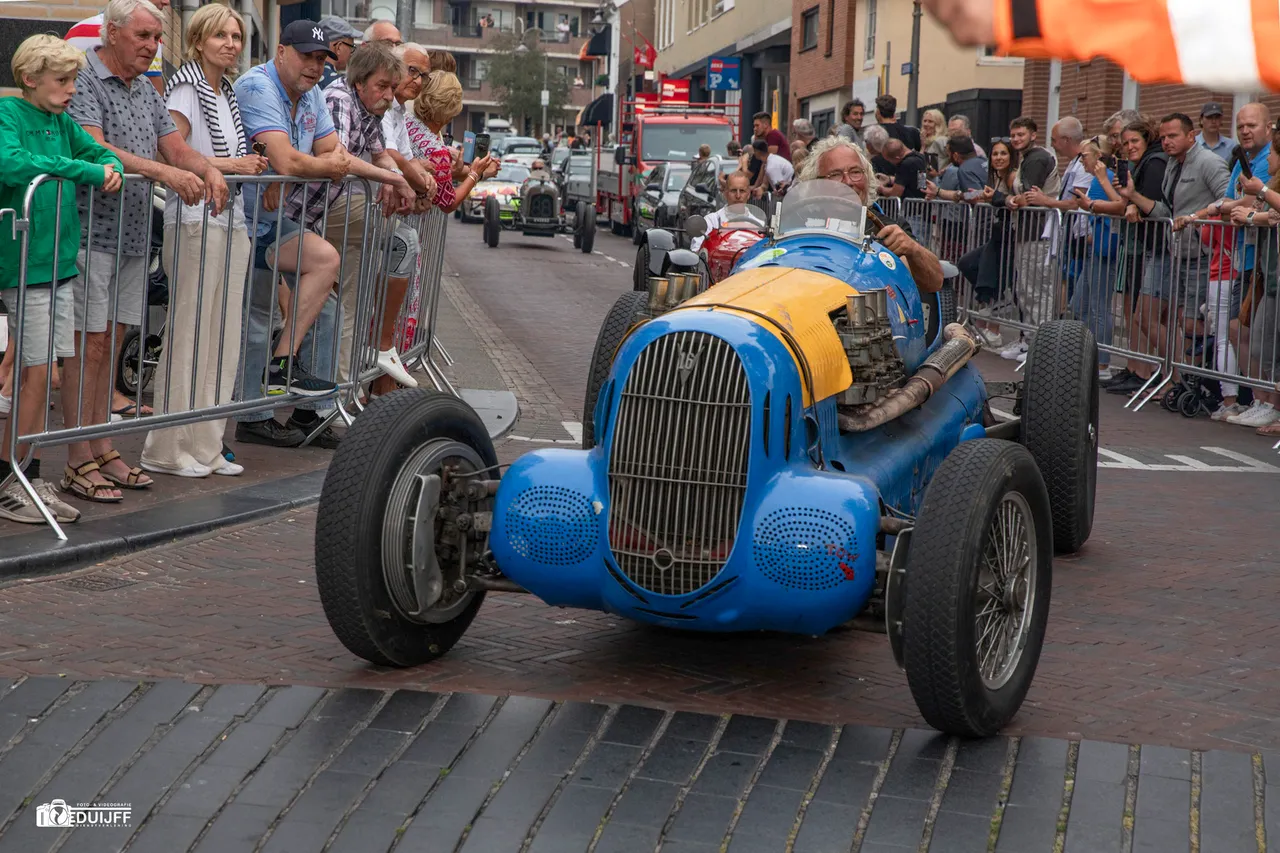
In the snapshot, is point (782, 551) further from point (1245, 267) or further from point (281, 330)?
point (1245, 267)

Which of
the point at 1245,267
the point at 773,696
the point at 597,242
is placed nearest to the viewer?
the point at 773,696

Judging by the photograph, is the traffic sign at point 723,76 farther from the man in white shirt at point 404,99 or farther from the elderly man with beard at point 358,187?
the elderly man with beard at point 358,187

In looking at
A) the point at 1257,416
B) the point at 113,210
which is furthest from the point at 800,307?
the point at 1257,416

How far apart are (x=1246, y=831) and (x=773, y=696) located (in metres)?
1.43

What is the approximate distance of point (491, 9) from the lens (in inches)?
4643

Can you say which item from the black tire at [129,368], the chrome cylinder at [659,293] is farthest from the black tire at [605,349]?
the black tire at [129,368]

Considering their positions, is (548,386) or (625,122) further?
(625,122)

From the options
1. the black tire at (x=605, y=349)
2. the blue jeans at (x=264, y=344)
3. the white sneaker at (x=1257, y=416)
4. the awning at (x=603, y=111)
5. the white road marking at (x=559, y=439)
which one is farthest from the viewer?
the awning at (x=603, y=111)

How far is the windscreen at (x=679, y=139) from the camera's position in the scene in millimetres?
33531

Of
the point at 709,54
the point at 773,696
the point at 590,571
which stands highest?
the point at 709,54

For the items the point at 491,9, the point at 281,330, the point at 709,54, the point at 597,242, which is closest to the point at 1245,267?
the point at 281,330

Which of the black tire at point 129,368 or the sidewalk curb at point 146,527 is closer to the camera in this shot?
the sidewalk curb at point 146,527

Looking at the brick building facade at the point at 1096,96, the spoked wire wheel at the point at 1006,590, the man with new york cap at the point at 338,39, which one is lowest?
the spoked wire wheel at the point at 1006,590

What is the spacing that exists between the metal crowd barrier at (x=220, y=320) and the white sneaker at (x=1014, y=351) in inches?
258
